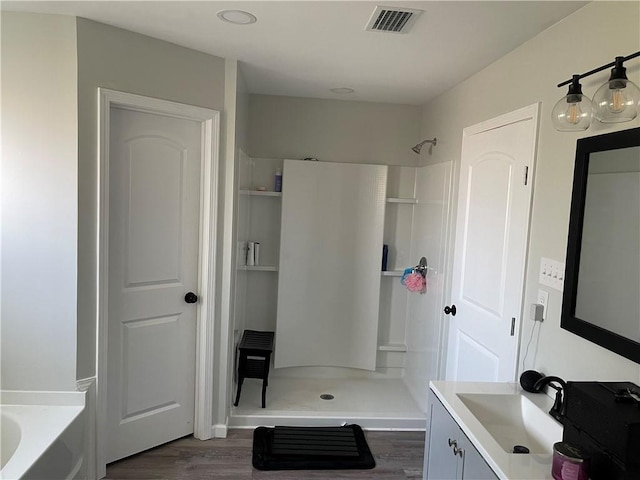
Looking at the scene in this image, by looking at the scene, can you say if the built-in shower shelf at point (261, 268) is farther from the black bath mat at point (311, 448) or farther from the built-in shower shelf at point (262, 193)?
the black bath mat at point (311, 448)

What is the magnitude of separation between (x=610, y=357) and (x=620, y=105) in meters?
0.86

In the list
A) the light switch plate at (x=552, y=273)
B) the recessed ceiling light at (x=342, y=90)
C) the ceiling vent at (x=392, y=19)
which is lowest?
the light switch plate at (x=552, y=273)

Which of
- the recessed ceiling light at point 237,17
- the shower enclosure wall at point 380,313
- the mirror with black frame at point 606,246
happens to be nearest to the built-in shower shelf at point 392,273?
the shower enclosure wall at point 380,313

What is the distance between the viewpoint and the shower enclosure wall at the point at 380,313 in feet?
11.2

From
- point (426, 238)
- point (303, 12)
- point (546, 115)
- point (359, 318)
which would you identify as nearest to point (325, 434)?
point (359, 318)

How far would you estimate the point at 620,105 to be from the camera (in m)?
1.48

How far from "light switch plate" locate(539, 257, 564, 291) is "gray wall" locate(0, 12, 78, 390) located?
7.32 feet

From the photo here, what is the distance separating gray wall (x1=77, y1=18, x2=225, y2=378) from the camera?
7.74ft

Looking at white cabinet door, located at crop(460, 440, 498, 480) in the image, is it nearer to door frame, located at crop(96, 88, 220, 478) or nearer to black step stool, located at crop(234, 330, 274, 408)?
door frame, located at crop(96, 88, 220, 478)

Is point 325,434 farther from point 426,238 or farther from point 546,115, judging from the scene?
point 546,115

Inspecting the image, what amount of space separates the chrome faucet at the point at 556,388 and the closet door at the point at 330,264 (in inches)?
82.9

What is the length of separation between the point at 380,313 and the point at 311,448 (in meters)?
1.46

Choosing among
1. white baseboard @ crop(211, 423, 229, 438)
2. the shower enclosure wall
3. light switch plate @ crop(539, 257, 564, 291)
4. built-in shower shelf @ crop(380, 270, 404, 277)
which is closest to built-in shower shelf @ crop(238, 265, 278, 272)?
the shower enclosure wall

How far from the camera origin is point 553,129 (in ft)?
6.86
